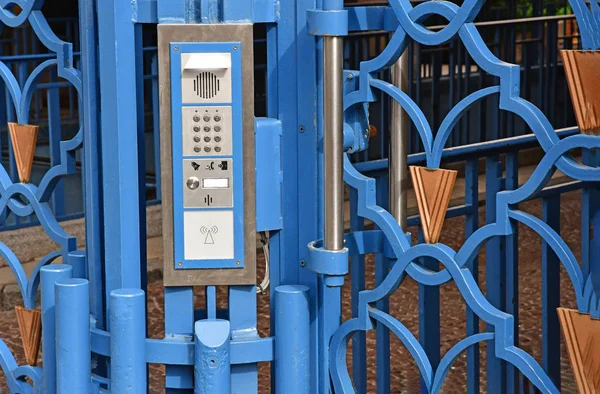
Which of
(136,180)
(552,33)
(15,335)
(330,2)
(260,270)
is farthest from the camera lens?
(552,33)

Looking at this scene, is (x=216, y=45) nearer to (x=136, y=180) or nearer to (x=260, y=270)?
(x=136, y=180)

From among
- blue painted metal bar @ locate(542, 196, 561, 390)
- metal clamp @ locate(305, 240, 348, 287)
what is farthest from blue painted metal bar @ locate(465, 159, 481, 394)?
metal clamp @ locate(305, 240, 348, 287)

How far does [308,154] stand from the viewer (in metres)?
2.95

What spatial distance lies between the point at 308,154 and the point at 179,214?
0.35 m

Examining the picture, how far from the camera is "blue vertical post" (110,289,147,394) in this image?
289cm

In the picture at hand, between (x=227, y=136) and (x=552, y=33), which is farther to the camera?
(x=552, y=33)

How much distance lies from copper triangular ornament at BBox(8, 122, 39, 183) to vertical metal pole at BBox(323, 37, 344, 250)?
105 cm

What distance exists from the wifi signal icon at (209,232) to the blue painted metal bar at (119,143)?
19 centimetres

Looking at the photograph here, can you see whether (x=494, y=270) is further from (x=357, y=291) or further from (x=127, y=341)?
(x=127, y=341)

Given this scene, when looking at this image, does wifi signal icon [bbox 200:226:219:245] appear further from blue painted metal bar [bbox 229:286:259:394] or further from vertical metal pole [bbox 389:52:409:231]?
vertical metal pole [bbox 389:52:409:231]

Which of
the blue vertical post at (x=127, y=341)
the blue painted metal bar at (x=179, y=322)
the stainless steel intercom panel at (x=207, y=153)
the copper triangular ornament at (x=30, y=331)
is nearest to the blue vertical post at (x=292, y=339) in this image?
the stainless steel intercom panel at (x=207, y=153)

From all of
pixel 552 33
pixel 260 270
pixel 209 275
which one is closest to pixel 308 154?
pixel 209 275

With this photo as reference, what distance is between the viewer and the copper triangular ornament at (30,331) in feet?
11.5

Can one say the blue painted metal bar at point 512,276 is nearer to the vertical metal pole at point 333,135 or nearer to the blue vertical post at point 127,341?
the vertical metal pole at point 333,135
